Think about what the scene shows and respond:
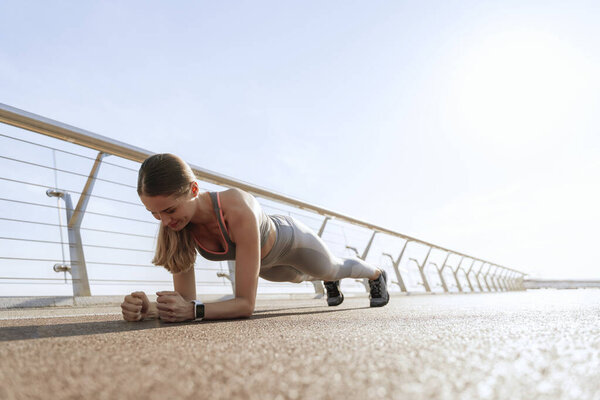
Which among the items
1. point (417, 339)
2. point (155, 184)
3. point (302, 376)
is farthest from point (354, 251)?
point (302, 376)

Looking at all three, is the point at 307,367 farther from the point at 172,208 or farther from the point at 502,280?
the point at 502,280

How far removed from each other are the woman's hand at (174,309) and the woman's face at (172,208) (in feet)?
1.03

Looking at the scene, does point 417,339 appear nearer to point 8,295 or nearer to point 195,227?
point 195,227

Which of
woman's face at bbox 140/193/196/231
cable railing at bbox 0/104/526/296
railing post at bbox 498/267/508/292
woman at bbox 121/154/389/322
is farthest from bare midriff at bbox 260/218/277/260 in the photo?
railing post at bbox 498/267/508/292

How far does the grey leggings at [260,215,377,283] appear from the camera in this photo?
1.96 m

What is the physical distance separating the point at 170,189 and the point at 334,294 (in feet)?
4.80

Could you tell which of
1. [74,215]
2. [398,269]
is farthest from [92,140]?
[398,269]

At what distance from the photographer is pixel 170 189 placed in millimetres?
1491

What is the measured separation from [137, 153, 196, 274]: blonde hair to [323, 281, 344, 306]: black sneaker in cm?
114

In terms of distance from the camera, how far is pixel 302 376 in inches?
19.0

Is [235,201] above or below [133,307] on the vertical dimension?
above

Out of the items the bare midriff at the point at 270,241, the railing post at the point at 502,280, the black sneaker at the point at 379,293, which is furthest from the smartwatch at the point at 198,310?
the railing post at the point at 502,280

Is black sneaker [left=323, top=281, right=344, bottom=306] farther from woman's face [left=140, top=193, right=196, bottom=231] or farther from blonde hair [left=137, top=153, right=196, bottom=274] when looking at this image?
woman's face [left=140, top=193, right=196, bottom=231]

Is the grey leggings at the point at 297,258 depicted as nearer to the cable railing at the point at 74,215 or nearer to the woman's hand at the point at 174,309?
the woman's hand at the point at 174,309
